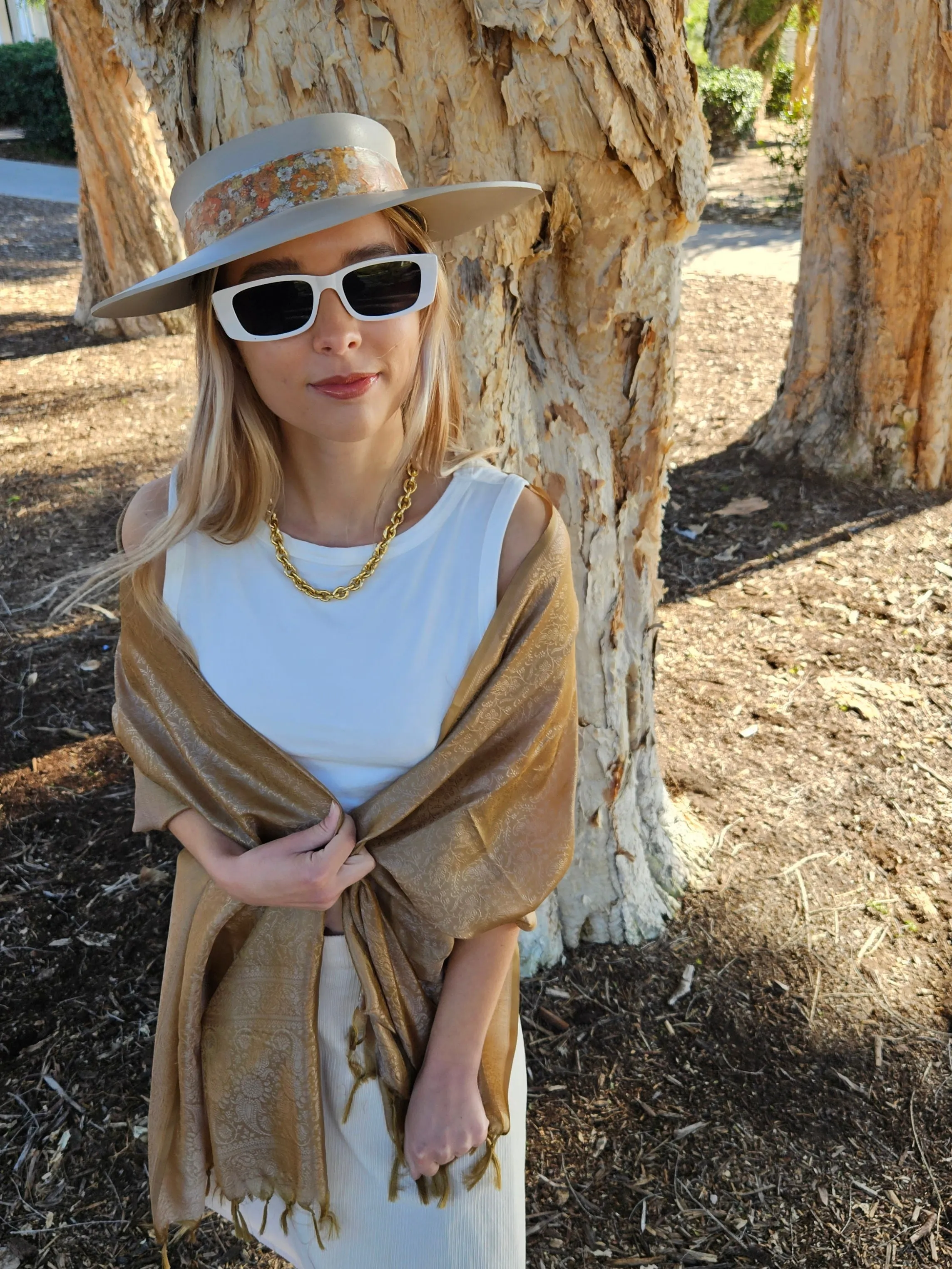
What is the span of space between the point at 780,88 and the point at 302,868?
23.8 metres

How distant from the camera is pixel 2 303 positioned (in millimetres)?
10000

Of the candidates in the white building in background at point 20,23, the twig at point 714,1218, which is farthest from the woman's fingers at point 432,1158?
the white building in background at point 20,23

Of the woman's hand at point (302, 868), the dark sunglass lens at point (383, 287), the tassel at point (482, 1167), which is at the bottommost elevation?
the tassel at point (482, 1167)

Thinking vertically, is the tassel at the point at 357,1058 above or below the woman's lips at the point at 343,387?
below

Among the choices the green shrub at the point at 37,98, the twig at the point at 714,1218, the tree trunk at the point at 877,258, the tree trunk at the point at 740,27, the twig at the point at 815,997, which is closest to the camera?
the twig at the point at 714,1218

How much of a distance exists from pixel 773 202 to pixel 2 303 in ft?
30.4

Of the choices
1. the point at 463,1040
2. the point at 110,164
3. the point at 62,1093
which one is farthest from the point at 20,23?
the point at 463,1040

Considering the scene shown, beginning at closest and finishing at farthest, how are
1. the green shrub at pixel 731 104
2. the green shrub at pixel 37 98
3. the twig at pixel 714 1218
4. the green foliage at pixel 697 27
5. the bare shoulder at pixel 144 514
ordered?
1. the bare shoulder at pixel 144 514
2. the twig at pixel 714 1218
3. the green shrub at pixel 731 104
4. the green shrub at pixel 37 98
5. the green foliage at pixel 697 27

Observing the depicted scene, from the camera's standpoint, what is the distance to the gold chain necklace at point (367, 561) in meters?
1.62

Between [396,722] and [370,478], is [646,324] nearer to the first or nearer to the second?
[370,478]

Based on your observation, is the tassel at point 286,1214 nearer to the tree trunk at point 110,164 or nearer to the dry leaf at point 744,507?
the dry leaf at point 744,507

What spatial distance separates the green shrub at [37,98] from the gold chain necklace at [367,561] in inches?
809

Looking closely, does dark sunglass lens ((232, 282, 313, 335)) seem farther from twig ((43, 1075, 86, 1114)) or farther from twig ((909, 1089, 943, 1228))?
twig ((909, 1089, 943, 1228))

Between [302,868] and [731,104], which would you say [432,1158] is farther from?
[731,104]
